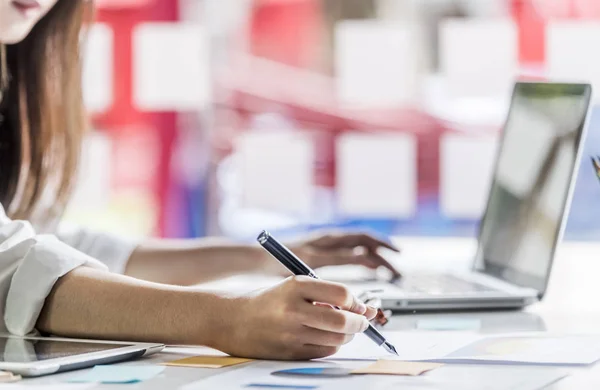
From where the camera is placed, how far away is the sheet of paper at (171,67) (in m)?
2.47

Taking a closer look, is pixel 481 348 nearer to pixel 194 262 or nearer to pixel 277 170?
pixel 194 262

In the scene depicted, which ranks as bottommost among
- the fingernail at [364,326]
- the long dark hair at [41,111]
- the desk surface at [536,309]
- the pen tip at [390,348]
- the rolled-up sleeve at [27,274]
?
the desk surface at [536,309]

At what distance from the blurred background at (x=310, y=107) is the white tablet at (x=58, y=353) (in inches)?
57.0

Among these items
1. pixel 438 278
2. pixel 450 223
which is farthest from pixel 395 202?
pixel 438 278

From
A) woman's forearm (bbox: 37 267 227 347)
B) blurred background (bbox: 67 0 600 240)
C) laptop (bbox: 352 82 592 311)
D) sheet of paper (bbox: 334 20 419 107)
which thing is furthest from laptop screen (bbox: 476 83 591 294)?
sheet of paper (bbox: 334 20 419 107)

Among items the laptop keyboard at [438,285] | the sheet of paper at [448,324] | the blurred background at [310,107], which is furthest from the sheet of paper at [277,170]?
the sheet of paper at [448,324]

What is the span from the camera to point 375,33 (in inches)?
92.8

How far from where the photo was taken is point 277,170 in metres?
2.43

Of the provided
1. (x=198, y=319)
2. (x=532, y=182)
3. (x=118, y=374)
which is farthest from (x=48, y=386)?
(x=532, y=182)

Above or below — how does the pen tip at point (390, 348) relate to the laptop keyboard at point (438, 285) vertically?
above

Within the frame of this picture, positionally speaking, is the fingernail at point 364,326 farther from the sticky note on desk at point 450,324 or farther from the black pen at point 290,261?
the sticky note on desk at point 450,324

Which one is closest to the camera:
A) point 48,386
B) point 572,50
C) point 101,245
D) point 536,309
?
point 48,386

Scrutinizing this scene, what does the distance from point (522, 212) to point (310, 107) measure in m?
1.11

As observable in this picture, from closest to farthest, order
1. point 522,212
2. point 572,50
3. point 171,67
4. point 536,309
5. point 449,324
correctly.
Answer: point 449,324, point 536,309, point 522,212, point 572,50, point 171,67
